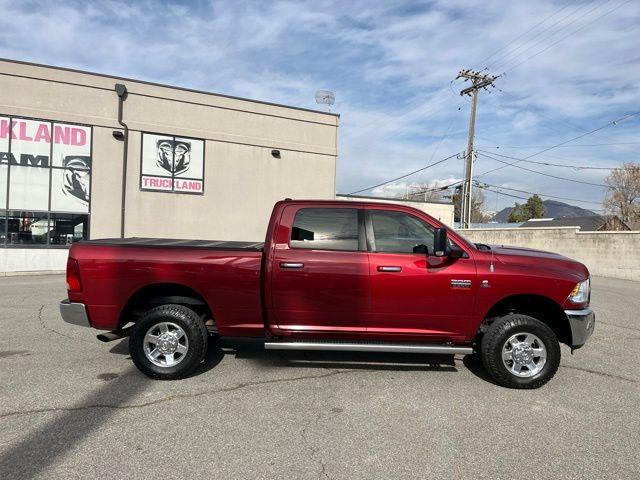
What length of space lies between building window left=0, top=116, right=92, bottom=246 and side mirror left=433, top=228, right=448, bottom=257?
15.2 m

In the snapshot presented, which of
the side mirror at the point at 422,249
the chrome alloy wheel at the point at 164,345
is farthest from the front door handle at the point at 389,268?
the chrome alloy wheel at the point at 164,345

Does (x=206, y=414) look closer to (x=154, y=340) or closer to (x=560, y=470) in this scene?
(x=154, y=340)

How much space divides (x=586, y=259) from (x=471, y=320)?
18.5 metres

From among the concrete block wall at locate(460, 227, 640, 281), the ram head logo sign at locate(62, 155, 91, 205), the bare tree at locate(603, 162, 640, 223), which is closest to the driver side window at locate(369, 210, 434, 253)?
the ram head logo sign at locate(62, 155, 91, 205)

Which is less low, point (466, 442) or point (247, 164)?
point (247, 164)

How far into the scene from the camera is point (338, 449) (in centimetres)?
339

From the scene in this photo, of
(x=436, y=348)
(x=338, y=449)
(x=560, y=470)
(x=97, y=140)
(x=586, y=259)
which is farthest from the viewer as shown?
(x=586, y=259)

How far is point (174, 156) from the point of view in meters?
17.6

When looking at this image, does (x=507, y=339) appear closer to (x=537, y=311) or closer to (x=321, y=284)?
(x=537, y=311)

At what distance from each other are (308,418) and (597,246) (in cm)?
1987

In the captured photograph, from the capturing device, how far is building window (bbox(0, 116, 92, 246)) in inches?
607

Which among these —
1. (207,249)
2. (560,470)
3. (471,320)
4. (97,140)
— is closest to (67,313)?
(207,249)

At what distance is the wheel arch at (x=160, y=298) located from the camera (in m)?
4.96

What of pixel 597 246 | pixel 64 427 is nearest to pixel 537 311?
pixel 64 427
